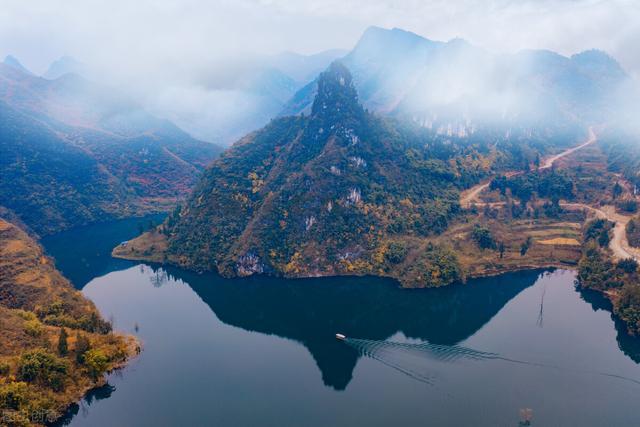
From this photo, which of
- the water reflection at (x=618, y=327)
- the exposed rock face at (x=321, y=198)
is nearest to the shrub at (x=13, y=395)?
the exposed rock face at (x=321, y=198)

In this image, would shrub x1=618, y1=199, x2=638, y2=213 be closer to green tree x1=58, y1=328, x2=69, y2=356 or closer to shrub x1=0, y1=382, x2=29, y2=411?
green tree x1=58, y1=328, x2=69, y2=356

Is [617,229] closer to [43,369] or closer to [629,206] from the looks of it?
[629,206]

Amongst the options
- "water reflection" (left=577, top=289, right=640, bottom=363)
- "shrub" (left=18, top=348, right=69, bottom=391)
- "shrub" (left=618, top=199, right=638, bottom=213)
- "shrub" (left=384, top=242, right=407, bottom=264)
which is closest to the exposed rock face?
"shrub" (left=384, top=242, right=407, bottom=264)

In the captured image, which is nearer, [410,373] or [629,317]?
[410,373]

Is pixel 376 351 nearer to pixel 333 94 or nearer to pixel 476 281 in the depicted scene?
pixel 476 281

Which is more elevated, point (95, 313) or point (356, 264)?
point (356, 264)

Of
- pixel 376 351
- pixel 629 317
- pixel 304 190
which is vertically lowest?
pixel 376 351

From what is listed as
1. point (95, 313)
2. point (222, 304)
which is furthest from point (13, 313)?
point (222, 304)
